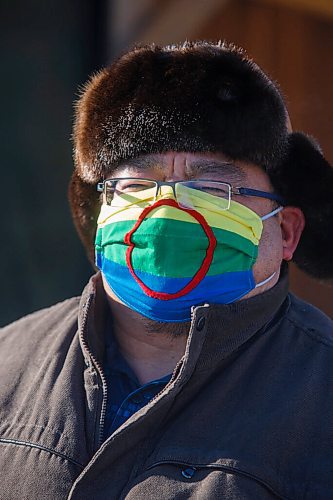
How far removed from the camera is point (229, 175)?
229 centimetres

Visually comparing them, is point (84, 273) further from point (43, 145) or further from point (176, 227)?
point (176, 227)

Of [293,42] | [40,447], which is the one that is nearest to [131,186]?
[40,447]

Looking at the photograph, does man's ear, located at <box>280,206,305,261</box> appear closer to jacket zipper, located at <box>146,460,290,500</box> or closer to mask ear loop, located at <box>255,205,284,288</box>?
mask ear loop, located at <box>255,205,284,288</box>

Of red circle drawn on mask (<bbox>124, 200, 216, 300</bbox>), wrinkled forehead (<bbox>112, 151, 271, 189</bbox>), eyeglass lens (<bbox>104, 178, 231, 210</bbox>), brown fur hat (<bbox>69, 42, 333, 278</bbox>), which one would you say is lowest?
red circle drawn on mask (<bbox>124, 200, 216, 300</bbox>)

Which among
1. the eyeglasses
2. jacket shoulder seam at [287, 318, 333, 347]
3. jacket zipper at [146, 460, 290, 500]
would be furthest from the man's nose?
jacket zipper at [146, 460, 290, 500]

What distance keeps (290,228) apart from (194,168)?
422mm

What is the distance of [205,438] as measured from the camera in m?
2.03

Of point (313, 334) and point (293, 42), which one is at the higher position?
point (293, 42)

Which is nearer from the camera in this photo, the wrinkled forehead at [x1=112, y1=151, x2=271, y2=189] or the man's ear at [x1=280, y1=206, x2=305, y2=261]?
the wrinkled forehead at [x1=112, y1=151, x2=271, y2=189]

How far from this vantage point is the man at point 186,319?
2.00m

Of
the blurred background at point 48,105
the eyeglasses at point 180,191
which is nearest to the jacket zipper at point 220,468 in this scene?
the eyeglasses at point 180,191

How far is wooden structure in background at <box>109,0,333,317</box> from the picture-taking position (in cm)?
366

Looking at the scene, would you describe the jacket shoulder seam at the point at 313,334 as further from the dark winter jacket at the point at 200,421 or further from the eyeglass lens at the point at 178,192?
the eyeglass lens at the point at 178,192

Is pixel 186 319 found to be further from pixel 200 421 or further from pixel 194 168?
pixel 194 168
